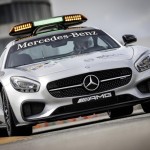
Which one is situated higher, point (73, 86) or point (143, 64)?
point (143, 64)

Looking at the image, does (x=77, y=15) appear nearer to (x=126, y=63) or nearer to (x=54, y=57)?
(x=54, y=57)

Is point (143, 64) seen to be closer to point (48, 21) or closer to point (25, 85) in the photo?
point (25, 85)

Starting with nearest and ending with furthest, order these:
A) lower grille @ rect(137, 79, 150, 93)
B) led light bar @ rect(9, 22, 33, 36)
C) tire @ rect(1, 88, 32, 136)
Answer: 1. lower grille @ rect(137, 79, 150, 93)
2. tire @ rect(1, 88, 32, 136)
3. led light bar @ rect(9, 22, 33, 36)

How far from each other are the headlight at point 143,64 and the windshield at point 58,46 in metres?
1.16

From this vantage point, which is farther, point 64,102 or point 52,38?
point 52,38

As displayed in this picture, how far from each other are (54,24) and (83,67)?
2.80m

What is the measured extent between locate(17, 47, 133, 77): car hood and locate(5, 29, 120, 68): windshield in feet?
1.71

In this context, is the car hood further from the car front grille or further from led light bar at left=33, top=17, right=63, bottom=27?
led light bar at left=33, top=17, right=63, bottom=27

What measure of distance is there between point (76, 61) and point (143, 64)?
88 centimetres

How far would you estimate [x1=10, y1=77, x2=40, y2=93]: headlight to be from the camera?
29.5 feet

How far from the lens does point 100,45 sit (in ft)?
35.1

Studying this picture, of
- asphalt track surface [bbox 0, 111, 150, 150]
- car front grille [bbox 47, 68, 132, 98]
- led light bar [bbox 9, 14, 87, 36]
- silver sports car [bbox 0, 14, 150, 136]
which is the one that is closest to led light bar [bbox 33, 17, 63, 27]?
led light bar [bbox 9, 14, 87, 36]

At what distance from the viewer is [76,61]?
9.32m

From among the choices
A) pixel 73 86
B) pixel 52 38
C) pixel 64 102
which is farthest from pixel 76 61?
pixel 52 38
